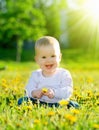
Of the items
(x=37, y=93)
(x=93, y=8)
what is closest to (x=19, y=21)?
(x=93, y=8)

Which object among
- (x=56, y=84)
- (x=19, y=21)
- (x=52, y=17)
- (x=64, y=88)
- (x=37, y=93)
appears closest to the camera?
(x=37, y=93)

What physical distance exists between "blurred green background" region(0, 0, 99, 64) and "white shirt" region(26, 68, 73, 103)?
2948 cm

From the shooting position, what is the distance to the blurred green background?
3541cm

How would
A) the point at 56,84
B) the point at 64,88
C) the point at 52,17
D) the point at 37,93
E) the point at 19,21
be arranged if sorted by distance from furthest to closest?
the point at 52,17, the point at 19,21, the point at 56,84, the point at 64,88, the point at 37,93

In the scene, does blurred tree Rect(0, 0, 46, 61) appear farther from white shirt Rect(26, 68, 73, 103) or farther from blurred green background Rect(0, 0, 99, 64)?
white shirt Rect(26, 68, 73, 103)

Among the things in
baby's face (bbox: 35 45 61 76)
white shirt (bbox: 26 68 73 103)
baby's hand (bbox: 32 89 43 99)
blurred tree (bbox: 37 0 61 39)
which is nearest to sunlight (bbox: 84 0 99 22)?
blurred tree (bbox: 37 0 61 39)

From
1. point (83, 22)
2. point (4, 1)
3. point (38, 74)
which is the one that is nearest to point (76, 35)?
point (83, 22)

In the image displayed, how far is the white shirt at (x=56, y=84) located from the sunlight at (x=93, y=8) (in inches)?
1633

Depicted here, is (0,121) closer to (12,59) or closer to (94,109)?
(94,109)

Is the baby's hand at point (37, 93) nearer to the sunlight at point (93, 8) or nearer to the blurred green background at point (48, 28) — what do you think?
the blurred green background at point (48, 28)

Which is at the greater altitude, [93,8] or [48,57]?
[93,8]

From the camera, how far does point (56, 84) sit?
18.1 ft

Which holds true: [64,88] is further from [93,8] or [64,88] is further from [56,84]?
[93,8]

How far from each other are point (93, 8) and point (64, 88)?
140 feet
